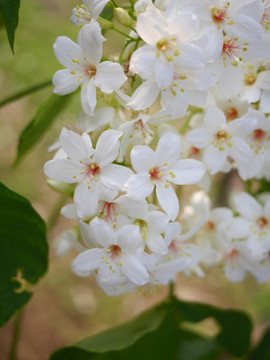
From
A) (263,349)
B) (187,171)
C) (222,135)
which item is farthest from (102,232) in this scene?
(263,349)

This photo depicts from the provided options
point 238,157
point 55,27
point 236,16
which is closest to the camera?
point 236,16

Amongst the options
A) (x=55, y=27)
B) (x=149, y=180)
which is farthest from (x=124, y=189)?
(x=55, y=27)

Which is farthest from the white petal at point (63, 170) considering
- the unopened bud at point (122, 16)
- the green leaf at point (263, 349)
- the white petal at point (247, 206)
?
the green leaf at point (263, 349)

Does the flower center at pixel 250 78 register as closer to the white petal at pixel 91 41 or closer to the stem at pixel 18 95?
the white petal at pixel 91 41

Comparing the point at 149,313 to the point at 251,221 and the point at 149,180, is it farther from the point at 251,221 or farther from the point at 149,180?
the point at 149,180

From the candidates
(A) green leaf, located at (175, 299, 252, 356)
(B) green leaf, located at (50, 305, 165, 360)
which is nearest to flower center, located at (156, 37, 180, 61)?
(B) green leaf, located at (50, 305, 165, 360)
